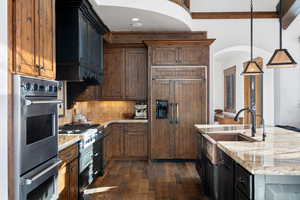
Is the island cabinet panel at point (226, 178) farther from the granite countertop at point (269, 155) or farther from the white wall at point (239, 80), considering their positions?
the white wall at point (239, 80)

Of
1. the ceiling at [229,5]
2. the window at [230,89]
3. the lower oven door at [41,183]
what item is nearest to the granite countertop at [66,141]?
the lower oven door at [41,183]

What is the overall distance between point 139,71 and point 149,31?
848mm

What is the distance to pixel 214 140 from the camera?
3.35m

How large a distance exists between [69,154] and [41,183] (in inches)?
33.5

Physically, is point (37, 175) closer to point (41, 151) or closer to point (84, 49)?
point (41, 151)

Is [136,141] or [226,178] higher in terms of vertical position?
[226,178]

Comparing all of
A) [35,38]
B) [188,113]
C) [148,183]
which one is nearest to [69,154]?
[35,38]

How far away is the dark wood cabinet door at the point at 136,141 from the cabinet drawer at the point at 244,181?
3.83 meters

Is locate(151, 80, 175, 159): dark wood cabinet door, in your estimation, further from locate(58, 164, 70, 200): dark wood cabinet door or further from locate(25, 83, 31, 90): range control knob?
locate(25, 83, 31, 90): range control knob

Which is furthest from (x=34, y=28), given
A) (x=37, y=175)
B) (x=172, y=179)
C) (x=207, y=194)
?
(x=172, y=179)

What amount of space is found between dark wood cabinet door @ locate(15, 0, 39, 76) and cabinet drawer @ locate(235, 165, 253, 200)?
168cm

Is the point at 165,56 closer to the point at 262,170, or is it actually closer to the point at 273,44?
the point at 273,44

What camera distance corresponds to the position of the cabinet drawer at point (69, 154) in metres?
2.88

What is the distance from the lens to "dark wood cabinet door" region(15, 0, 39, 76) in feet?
6.39
